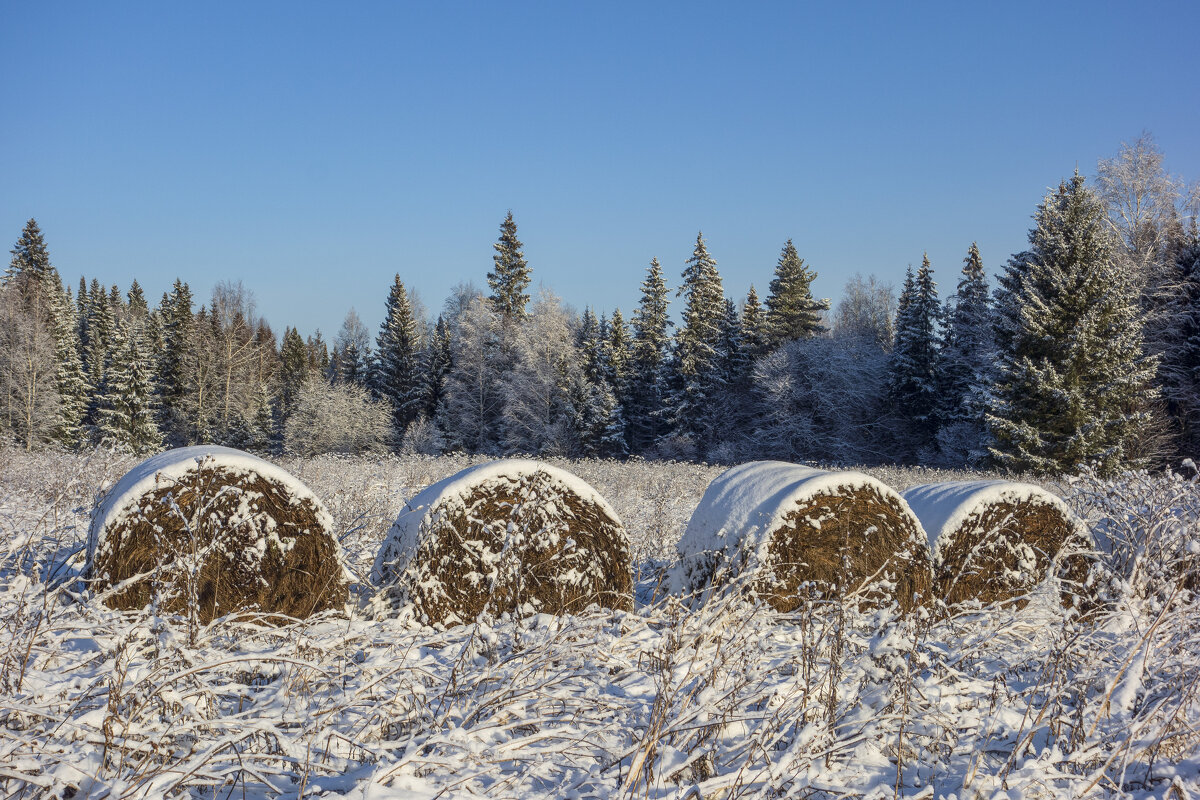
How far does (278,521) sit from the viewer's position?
17.3ft

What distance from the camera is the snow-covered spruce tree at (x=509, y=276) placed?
44906mm

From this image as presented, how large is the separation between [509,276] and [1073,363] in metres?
31.2

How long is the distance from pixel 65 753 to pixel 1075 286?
24.0 metres

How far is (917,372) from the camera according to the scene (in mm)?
32375

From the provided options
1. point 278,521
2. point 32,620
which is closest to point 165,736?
point 32,620

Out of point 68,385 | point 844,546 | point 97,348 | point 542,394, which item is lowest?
point 844,546

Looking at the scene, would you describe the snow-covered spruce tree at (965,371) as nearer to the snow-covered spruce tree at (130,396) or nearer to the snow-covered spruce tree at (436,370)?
the snow-covered spruce tree at (436,370)

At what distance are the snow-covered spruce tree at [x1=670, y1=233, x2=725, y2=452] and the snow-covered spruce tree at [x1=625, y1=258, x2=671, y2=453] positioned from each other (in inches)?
47.0

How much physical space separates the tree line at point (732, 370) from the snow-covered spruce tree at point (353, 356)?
10.1ft

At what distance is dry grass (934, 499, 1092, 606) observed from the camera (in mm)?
6188

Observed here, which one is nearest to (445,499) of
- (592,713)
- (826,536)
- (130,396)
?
(592,713)

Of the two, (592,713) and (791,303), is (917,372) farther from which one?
(592,713)

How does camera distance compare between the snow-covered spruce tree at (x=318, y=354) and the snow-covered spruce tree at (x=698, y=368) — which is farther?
the snow-covered spruce tree at (x=318, y=354)

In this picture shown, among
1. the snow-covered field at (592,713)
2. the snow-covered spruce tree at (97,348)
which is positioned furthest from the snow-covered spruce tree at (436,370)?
the snow-covered field at (592,713)
